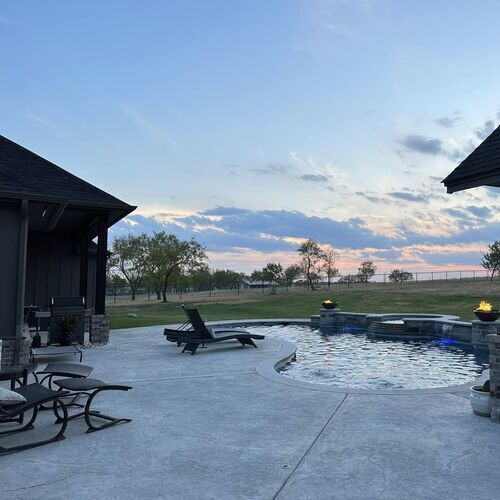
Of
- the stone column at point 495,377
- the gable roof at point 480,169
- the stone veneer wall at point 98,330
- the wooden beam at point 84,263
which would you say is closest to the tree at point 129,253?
the wooden beam at point 84,263

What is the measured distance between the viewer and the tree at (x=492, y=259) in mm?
63156

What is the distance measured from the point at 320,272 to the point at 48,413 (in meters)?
68.1

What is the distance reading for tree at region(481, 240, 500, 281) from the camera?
63.2 m

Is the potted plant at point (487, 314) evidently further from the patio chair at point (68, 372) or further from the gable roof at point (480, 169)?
the patio chair at point (68, 372)

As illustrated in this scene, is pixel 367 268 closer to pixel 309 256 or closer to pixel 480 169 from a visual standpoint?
pixel 309 256

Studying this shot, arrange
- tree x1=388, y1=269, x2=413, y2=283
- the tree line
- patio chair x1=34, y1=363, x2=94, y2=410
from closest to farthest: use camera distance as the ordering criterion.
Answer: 1. patio chair x1=34, y1=363, x2=94, y2=410
2. the tree line
3. tree x1=388, y1=269, x2=413, y2=283

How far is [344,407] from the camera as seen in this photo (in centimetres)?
597

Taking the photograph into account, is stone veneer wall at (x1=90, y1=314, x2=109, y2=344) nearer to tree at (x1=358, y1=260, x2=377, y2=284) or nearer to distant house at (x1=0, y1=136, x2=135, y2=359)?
distant house at (x1=0, y1=136, x2=135, y2=359)

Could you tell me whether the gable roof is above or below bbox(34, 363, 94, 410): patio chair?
above

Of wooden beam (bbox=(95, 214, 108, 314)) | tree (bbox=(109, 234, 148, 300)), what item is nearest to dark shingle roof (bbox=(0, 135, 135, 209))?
wooden beam (bbox=(95, 214, 108, 314))

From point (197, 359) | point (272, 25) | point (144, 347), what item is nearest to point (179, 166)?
point (272, 25)

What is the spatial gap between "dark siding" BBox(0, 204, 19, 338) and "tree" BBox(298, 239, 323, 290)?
203 ft

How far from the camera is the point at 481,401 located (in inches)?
215

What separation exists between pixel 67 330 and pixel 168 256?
115 ft
